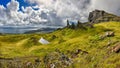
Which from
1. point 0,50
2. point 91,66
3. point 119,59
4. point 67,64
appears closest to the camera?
point 119,59

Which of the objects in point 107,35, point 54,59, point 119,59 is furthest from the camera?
point 107,35

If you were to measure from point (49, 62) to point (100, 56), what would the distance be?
66.8ft

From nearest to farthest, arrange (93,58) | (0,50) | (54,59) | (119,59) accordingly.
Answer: (119,59), (93,58), (54,59), (0,50)

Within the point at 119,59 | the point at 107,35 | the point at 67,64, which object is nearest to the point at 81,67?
the point at 67,64

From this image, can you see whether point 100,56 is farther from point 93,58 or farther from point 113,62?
point 113,62

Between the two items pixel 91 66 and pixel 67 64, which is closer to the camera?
pixel 91 66

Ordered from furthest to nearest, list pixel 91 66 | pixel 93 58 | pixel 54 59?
pixel 54 59 → pixel 93 58 → pixel 91 66

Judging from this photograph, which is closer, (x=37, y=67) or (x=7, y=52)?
(x=37, y=67)

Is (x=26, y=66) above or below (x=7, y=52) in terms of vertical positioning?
above

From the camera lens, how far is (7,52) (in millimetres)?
177750

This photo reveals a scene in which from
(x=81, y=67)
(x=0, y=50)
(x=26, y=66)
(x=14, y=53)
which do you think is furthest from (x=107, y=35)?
(x=81, y=67)

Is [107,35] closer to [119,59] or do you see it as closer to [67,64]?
[67,64]

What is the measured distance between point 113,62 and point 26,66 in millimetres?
39890

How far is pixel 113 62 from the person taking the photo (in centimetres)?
5631
